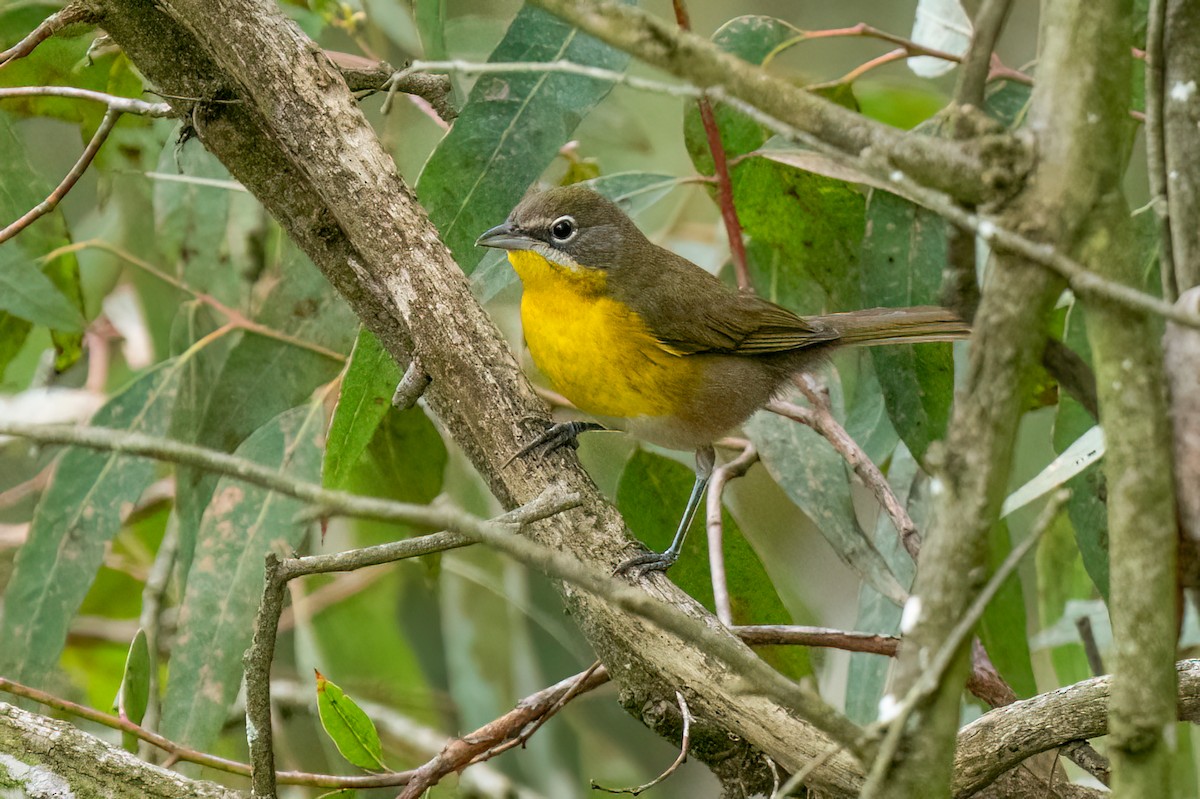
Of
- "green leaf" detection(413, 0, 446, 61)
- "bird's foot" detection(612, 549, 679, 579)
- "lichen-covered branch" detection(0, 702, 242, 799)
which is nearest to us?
"lichen-covered branch" detection(0, 702, 242, 799)

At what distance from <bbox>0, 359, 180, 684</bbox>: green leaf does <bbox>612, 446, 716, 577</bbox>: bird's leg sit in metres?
1.30

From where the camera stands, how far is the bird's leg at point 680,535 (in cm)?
191

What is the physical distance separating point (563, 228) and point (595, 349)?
0.35 meters

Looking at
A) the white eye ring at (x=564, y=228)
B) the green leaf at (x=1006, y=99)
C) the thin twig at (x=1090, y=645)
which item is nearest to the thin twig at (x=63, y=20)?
the white eye ring at (x=564, y=228)

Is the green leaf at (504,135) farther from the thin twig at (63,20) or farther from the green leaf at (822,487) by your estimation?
the green leaf at (822,487)

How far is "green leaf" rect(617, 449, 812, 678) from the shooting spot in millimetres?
2705

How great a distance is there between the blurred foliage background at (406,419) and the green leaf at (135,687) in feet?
0.95

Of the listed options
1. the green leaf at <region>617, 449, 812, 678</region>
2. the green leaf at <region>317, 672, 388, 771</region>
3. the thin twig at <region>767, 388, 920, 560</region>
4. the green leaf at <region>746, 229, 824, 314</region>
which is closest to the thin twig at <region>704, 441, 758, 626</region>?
the green leaf at <region>617, 449, 812, 678</region>

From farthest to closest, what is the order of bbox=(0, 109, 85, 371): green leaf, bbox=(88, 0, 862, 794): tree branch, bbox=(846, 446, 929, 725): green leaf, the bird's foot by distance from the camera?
1. bbox=(0, 109, 85, 371): green leaf
2. bbox=(846, 446, 929, 725): green leaf
3. bbox=(88, 0, 862, 794): tree branch
4. the bird's foot

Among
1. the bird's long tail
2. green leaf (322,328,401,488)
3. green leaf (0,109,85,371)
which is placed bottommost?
green leaf (322,328,401,488)

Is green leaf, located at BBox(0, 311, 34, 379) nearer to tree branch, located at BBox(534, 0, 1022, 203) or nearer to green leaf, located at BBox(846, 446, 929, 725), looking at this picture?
green leaf, located at BBox(846, 446, 929, 725)

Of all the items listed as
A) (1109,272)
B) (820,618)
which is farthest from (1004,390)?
(820,618)

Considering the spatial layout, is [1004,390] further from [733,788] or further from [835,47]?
[835,47]

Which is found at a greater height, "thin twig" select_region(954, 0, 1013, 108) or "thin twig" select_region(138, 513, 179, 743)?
"thin twig" select_region(138, 513, 179, 743)
